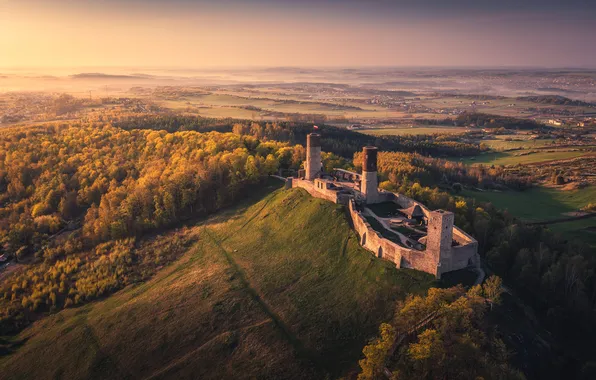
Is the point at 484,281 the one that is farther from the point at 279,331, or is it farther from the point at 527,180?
the point at 527,180

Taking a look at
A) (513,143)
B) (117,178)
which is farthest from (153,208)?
(513,143)

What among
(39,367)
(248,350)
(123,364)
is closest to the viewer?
(248,350)

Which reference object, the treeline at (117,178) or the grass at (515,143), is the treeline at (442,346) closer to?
the treeline at (117,178)

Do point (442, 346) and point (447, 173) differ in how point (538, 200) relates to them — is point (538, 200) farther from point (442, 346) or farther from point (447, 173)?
point (442, 346)

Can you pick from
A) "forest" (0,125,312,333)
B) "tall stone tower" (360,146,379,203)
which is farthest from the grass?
"tall stone tower" (360,146,379,203)

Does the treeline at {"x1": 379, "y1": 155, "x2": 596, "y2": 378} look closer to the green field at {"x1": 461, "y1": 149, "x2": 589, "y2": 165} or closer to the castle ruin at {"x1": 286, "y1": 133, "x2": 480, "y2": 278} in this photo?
the castle ruin at {"x1": 286, "y1": 133, "x2": 480, "y2": 278}

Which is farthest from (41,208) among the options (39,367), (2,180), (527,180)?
(527,180)
